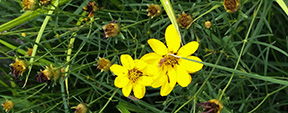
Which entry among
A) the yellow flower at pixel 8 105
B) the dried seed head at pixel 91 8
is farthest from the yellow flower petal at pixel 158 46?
the yellow flower at pixel 8 105

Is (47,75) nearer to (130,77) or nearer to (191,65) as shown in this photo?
(130,77)

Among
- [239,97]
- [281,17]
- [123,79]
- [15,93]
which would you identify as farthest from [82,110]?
[281,17]

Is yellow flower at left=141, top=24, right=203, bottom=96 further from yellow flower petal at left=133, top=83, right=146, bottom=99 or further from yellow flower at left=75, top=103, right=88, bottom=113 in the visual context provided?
yellow flower at left=75, top=103, right=88, bottom=113

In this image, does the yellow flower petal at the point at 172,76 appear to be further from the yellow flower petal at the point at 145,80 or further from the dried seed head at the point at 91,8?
the dried seed head at the point at 91,8

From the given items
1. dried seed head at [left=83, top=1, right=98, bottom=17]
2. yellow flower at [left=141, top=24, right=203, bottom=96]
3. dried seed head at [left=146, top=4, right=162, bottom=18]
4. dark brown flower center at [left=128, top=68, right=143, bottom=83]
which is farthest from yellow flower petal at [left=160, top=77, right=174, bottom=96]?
dried seed head at [left=83, top=1, right=98, bottom=17]

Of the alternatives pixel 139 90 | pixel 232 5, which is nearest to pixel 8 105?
pixel 139 90
